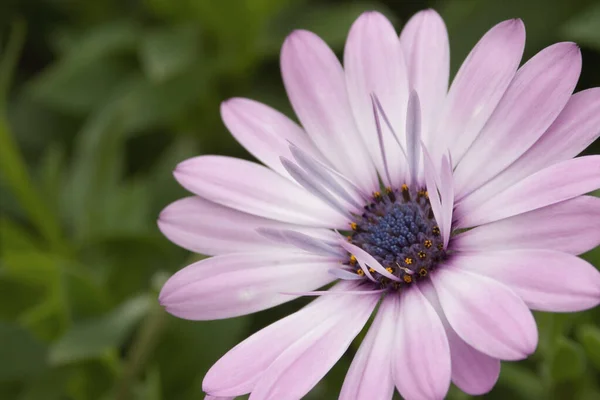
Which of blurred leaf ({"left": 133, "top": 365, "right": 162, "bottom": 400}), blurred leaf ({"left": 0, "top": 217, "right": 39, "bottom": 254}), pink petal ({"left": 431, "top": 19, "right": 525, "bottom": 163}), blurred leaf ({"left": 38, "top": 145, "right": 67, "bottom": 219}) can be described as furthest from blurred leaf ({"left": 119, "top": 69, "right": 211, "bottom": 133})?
pink petal ({"left": 431, "top": 19, "right": 525, "bottom": 163})

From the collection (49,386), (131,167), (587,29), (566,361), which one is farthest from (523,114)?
(131,167)

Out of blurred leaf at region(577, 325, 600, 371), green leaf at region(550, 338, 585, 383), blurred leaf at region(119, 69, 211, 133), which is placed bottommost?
green leaf at region(550, 338, 585, 383)

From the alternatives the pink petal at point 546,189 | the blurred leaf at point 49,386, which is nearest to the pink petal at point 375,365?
the pink petal at point 546,189

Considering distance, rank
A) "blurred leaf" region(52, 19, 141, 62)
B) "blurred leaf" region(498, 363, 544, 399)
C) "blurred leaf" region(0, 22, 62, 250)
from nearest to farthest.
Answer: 1. "blurred leaf" region(498, 363, 544, 399)
2. "blurred leaf" region(0, 22, 62, 250)
3. "blurred leaf" region(52, 19, 141, 62)

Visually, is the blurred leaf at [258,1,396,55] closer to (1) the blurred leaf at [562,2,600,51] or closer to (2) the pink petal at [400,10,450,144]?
(1) the blurred leaf at [562,2,600,51]

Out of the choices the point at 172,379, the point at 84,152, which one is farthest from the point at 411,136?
the point at 84,152

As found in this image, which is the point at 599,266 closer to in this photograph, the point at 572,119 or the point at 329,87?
the point at 572,119
